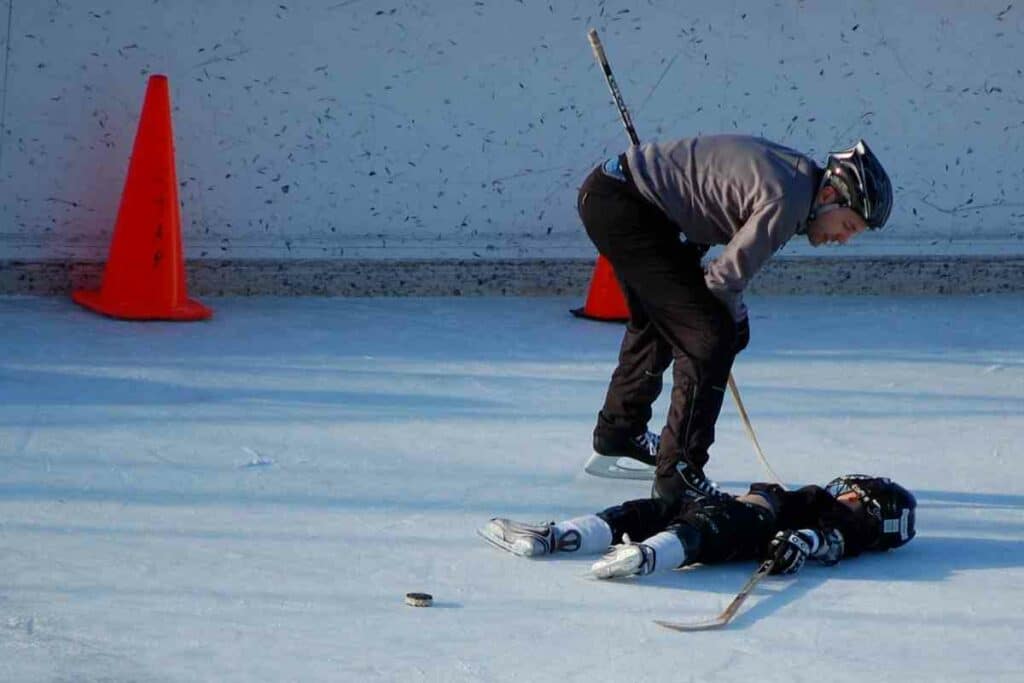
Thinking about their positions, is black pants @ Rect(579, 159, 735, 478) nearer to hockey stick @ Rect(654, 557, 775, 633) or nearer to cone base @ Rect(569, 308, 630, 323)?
hockey stick @ Rect(654, 557, 775, 633)

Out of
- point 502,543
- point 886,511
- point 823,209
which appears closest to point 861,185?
point 823,209

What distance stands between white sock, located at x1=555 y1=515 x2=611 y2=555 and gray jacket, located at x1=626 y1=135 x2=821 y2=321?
2.39 feet

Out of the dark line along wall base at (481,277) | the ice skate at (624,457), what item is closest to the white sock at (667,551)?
the ice skate at (624,457)

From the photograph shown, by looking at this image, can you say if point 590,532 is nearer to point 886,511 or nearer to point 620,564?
point 620,564

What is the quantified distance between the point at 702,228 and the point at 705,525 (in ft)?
2.95

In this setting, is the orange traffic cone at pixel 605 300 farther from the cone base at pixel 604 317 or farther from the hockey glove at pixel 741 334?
the hockey glove at pixel 741 334

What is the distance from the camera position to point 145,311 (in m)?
7.18

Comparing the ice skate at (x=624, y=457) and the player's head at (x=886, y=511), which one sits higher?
the player's head at (x=886, y=511)

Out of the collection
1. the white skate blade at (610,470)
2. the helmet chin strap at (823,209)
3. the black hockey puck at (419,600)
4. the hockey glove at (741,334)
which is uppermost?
the helmet chin strap at (823,209)

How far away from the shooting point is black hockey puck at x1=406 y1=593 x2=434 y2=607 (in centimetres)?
405

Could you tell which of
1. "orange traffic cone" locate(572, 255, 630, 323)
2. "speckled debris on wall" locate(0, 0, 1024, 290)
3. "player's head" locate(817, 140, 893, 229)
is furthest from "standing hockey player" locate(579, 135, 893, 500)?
"speckled debris on wall" locate(0, 0, 1024, 290)

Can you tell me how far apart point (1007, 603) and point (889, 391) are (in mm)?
2369

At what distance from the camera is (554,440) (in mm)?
5691

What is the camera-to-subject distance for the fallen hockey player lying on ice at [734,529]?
170 inches
